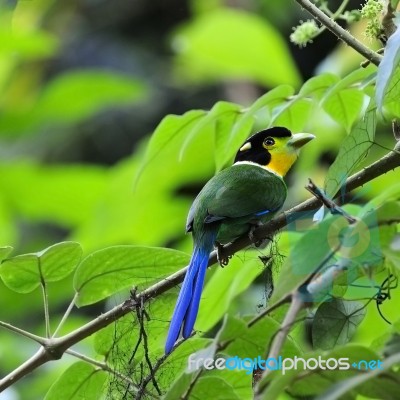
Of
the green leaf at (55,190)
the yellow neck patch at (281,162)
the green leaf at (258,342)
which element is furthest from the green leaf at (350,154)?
the green leaf at (55,190)

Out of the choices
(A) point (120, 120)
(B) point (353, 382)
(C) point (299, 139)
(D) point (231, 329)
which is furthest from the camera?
(A) point (120, 120)

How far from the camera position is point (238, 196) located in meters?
1.35

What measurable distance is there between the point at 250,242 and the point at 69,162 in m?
4.49

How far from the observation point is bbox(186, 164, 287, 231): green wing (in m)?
1.32

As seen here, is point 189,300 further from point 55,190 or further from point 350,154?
point 55,190

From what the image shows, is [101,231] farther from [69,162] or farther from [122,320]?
[69,162]

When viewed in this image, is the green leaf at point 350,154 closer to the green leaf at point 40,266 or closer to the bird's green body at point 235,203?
the green leaf at point 40,266

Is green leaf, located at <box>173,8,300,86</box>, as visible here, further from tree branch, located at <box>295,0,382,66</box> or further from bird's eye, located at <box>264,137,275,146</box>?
tree branch, located at <box>295,0,382,66</box>

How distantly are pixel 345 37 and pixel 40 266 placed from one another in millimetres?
431

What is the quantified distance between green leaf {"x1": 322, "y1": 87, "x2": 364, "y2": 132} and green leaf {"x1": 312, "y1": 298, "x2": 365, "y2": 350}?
0.40m

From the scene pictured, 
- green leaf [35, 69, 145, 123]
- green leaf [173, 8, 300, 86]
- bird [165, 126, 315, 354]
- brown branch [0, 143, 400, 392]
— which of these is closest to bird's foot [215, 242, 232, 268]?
bird [165, 126, 315, 354]

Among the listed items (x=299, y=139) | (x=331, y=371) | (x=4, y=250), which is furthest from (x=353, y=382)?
(x=299, y=139)

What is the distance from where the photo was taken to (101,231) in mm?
2703

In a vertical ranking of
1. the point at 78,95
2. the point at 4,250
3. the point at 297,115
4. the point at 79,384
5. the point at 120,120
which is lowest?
the point at 120,120
